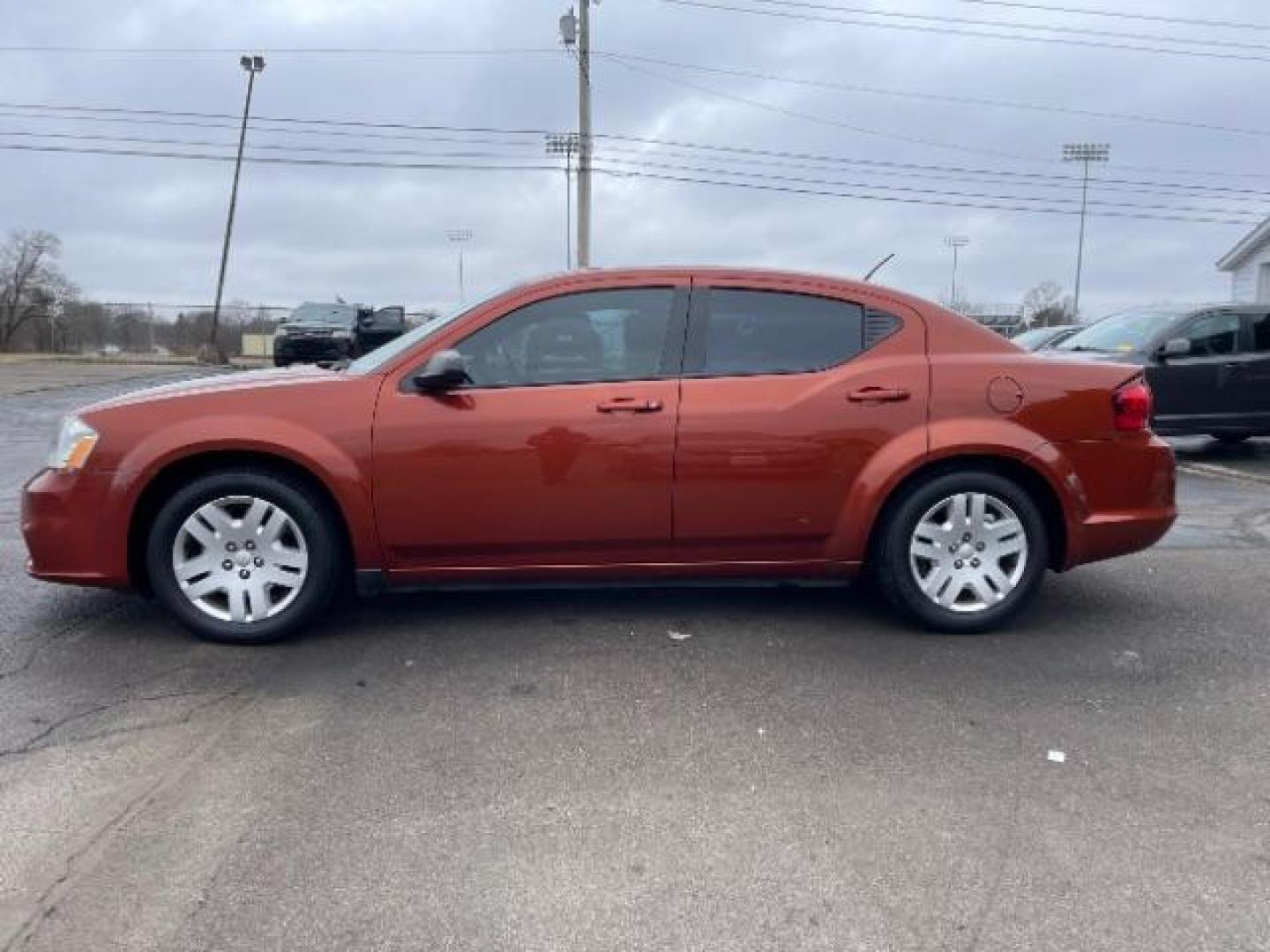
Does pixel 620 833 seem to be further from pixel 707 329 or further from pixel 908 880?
pixel 707 329

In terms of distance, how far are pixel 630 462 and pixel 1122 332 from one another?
8933 mm

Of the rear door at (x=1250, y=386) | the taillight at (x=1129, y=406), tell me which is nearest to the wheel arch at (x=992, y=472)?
the taillight at (x=1129, y=406)

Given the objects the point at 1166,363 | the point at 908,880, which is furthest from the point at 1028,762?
the point at 1166,363

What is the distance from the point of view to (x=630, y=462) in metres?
4.35

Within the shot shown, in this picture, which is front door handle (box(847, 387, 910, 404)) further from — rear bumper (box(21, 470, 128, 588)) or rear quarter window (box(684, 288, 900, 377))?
rear bumper (box(21, 470, 128, 588))

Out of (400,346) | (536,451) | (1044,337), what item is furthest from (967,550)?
(1044,337)

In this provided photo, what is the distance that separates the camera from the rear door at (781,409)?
4395mm

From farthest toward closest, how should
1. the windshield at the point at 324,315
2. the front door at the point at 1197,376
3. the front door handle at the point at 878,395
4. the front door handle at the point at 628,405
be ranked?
the windshield at the point at 324,315 < the front door at the point at 1197,376 < the front door handle at the point at 878,395 < the front door handle at the point at 628,405

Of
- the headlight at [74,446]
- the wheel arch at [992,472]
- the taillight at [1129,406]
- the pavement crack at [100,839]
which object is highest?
the taillight at [1129,406]

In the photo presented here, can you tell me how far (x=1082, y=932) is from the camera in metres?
2.46

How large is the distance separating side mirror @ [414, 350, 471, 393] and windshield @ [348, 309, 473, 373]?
0.20 m

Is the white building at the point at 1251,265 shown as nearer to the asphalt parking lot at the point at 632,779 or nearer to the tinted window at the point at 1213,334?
the tinted window at the point at 1213,334

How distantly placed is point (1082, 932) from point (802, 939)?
67 cm

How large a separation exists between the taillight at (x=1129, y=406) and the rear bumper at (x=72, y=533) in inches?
169
